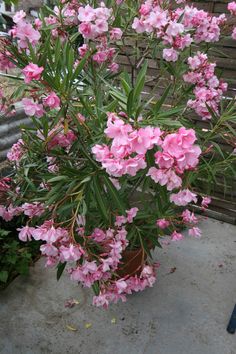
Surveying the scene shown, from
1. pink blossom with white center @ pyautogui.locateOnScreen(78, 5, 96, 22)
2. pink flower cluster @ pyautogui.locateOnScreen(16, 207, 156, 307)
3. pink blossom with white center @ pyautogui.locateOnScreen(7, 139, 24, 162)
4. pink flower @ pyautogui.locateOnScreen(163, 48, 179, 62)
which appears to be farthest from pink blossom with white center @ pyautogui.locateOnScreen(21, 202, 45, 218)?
pink flower @ pyautogui.locateOnScreen(163, 48, 179, 62)

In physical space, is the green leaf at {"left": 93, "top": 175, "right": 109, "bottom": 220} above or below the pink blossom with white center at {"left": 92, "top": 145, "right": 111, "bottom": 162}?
below

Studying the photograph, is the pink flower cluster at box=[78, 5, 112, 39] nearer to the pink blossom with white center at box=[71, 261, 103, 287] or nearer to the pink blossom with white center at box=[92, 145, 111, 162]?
the pink blossom with white center at box=[92, 145, 111, 162]

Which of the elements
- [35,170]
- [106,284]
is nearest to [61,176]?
[35,170]

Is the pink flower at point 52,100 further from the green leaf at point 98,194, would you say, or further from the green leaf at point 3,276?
the green leaf at point 3,276

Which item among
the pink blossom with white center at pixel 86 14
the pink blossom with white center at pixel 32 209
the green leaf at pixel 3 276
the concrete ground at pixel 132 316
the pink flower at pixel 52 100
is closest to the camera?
the pink flower at pixel 52 100

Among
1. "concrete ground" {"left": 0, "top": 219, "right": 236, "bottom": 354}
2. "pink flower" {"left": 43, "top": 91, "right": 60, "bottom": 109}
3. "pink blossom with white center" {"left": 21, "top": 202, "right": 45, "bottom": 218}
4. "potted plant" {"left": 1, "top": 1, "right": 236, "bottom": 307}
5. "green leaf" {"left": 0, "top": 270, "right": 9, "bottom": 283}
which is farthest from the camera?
"green leaf" {"left": 0, "top": 270, "right": 9, "bottom": 283}

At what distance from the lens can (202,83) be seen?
1.59 meters

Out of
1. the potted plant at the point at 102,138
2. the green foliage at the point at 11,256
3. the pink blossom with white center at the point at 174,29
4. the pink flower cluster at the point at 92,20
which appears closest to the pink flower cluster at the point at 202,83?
the potted plant at the point at 102,138

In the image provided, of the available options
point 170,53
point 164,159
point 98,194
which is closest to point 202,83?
point 170,53

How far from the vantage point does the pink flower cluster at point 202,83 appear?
60.5 inches

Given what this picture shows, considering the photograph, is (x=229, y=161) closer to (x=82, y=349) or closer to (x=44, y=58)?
(x=44, y=58)

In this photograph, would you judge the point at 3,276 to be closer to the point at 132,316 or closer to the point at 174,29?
the point at 132,316

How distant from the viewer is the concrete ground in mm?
1648

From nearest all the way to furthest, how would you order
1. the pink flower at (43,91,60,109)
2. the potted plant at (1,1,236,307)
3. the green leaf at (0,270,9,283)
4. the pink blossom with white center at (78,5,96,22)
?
the potted plant at (1,1,236,307) → the pink flower at (43,91,60,109) → the pink blossom with white center at (78,5,96,22) → the green leaf at (0,270,9,283)
